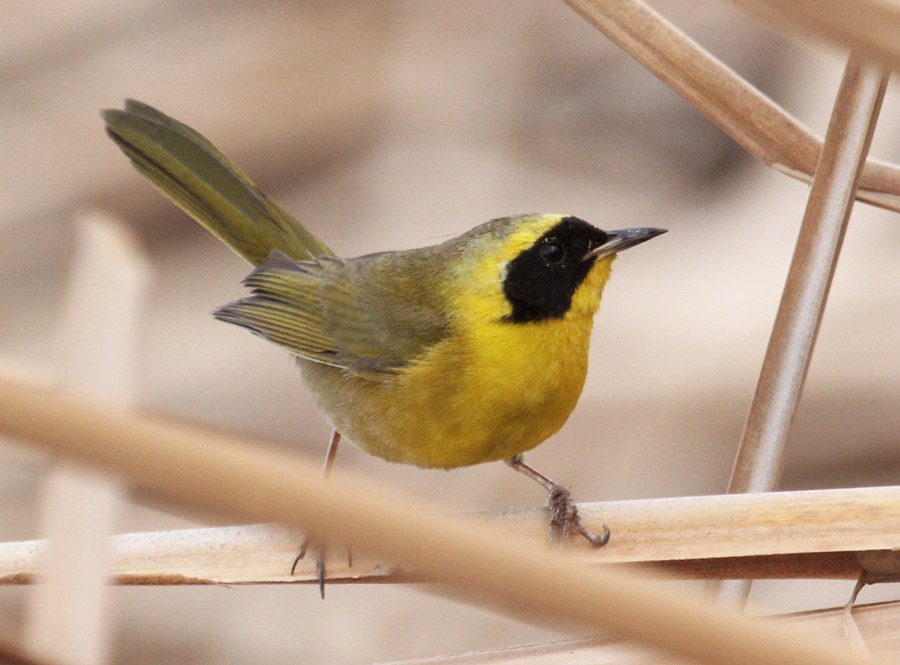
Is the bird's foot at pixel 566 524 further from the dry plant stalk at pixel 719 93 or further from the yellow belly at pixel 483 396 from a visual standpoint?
the dry plant stalk at pixel 719 93

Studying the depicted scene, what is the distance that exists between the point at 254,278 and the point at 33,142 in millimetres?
1957

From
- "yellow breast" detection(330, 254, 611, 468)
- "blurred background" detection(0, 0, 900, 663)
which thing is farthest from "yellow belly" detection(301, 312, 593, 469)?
"blurred background" detection(0, 0, 900, 663)

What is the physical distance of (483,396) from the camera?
2730 mm

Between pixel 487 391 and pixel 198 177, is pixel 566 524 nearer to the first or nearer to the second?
pixel 487 391

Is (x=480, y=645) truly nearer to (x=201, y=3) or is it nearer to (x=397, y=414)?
(x=397, y=414)

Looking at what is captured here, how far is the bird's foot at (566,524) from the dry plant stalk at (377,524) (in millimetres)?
1159

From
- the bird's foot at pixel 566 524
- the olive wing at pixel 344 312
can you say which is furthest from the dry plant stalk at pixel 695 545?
the olive wing at pixel 344 312

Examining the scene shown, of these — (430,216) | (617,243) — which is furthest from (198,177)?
(430,216)

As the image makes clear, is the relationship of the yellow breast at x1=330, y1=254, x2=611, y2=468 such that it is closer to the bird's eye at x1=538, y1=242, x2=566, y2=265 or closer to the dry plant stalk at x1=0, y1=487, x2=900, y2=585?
the bird's eye at x1=538, y1=242, x2=566, y2=265

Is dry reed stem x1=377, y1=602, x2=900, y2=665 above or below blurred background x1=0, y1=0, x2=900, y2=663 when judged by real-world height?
below

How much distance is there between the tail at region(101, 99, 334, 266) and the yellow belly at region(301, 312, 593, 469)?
2.65ft

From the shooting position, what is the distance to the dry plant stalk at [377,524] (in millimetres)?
903

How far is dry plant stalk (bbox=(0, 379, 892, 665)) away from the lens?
0.90m

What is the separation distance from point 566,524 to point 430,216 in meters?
2.88
